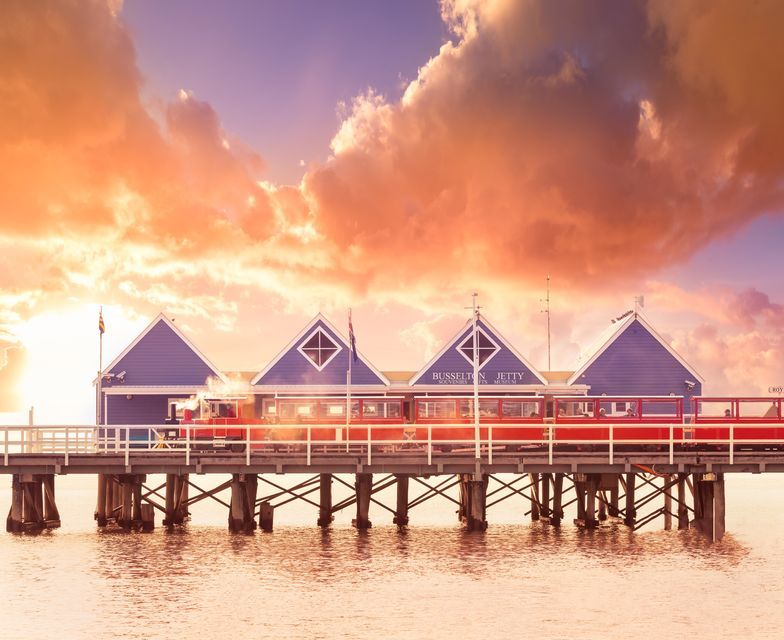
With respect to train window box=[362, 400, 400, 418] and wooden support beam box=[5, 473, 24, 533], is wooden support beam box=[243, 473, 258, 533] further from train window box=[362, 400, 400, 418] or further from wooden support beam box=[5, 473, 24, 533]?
wooden support beam box=[5, 473, 24, 533]

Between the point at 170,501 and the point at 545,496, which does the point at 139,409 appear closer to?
the point at 170,501

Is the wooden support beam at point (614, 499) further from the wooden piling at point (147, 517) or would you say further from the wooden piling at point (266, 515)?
the wooden piling at point (147, 517)

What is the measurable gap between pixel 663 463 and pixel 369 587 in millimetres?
12171

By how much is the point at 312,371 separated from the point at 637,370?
1708 cm

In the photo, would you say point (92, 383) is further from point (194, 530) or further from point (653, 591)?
point (653, 591)

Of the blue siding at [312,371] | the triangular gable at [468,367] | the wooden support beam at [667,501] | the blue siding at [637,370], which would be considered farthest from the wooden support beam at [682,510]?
the blue siding at [312,371]

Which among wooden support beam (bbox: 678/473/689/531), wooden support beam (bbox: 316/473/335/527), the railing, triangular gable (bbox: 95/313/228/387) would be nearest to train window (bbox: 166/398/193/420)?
triangular gable (bbox: 95/313/228/387)

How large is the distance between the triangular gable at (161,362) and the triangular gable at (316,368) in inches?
132

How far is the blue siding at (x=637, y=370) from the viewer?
59.1 meters

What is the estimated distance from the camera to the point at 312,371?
59312mm

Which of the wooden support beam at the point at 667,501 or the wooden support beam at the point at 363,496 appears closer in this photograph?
the wooden support beam at the point at 363,496

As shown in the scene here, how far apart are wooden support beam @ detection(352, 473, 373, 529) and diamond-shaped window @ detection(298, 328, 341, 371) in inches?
593

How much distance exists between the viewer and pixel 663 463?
39438 millimetres

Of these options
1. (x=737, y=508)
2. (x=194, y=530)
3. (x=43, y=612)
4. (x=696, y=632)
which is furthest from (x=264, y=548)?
(x=737, y=508)
